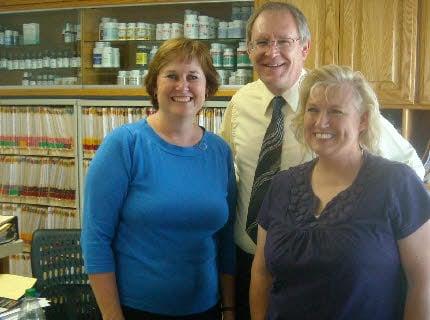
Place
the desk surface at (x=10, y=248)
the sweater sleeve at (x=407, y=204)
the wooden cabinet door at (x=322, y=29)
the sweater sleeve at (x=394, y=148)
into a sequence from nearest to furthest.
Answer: the sweater sleeve at (x=407, y=204), the sweater sleeve at (x=394, y=148), the desk surface at (x=10, y=248), the wooden cabinet door at (x=322, y=29)

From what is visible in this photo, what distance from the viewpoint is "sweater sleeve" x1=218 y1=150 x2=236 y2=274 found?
1.96 meters

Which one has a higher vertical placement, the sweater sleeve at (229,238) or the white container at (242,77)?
the white container at (242,77)

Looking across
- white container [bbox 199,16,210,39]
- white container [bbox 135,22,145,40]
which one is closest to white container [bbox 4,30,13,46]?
white container [bbox 135,22,145,40]

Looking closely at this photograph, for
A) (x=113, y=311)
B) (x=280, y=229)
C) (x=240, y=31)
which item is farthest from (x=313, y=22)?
(x=113, y=311)

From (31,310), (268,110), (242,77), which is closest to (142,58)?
(242,77)

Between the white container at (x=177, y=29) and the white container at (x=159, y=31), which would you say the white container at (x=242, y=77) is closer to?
the white container at (x=177, y=29)

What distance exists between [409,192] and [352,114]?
0.87 ft

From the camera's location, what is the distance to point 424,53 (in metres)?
2.69

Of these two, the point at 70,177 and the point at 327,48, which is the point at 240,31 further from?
the point at 70,177

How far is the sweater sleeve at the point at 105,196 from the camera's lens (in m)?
1.69

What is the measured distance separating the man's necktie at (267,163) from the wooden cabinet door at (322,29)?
0.96m

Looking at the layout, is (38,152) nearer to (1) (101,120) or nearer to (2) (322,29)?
(1) (101,120)

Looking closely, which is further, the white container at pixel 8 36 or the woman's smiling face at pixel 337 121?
the white container at pixel 8 36

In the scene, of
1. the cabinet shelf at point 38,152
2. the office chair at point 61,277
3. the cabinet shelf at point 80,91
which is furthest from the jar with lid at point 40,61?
the office chair at point 61,277
